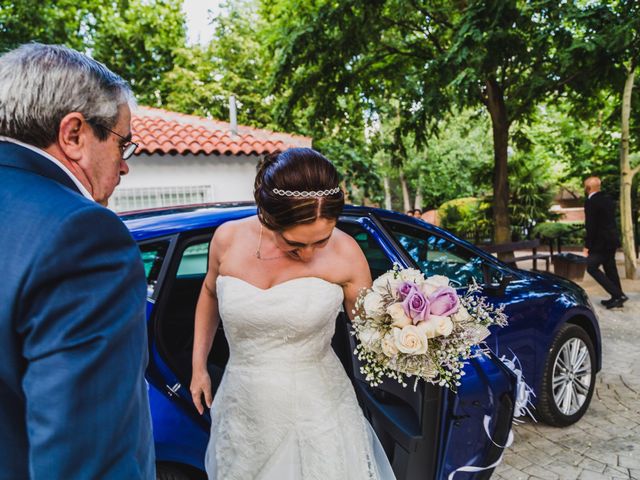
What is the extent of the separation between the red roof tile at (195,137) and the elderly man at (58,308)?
26.4ft

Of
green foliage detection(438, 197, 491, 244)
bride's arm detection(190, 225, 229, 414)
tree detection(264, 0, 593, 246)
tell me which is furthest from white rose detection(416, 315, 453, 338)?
green foliage detection(438, 197, 491, 244)

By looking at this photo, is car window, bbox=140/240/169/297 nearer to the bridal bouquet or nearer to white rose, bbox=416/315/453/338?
the bridal bouquet

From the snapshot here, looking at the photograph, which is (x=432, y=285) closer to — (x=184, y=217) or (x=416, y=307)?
(x=416, y=307)

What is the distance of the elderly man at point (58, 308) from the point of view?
76 cm

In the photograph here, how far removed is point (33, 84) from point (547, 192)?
17.9 m

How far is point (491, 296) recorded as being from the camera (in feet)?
9.73

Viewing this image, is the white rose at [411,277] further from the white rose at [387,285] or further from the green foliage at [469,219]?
the green foliage at [469,219]

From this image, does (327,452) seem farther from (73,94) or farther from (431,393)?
(73,94)

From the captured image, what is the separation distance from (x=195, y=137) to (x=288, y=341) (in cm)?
872

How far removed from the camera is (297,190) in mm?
1787

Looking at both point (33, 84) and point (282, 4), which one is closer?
point (33, 84)

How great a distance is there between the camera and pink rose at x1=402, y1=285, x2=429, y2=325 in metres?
1.71

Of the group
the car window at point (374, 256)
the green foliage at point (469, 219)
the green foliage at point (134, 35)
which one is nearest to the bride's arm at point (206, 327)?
the car window at point (374, 256)

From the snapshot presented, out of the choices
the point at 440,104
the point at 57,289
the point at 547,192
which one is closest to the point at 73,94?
the point at 57,289
